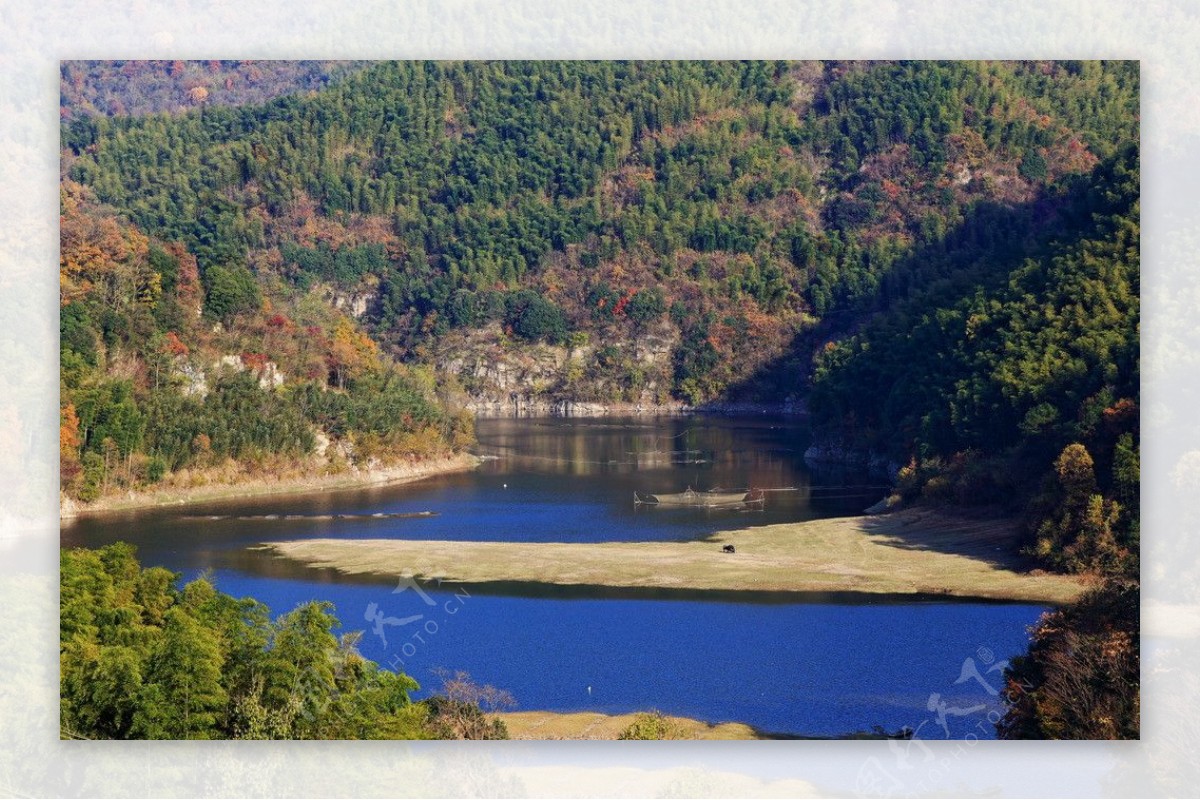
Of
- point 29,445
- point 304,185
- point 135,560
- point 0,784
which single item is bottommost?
point 0,784

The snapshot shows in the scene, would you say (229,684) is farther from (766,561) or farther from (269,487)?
(269,487)

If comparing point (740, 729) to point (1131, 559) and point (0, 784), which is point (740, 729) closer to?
point (1131, 559)

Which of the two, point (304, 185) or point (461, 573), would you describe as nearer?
point (461, 573)

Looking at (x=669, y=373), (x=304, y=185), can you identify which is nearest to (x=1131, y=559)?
(x=669, y=373)

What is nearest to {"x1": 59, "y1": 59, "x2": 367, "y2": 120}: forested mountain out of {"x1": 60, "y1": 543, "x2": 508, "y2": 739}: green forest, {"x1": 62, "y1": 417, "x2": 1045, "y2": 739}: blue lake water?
{"x1": 62, "y1": 417, "x2": 1045, "y2": 739}: blue lake water

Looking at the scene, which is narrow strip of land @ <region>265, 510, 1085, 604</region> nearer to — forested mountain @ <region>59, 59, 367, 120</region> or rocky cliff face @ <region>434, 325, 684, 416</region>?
forested mountain @ <region>59, 59, 367, 120</region>

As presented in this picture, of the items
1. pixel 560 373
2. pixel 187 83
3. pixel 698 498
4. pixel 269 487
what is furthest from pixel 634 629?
pixel 187 83

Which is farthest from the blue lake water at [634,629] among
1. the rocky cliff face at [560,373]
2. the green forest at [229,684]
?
the rocky cliff face at [560,373]
